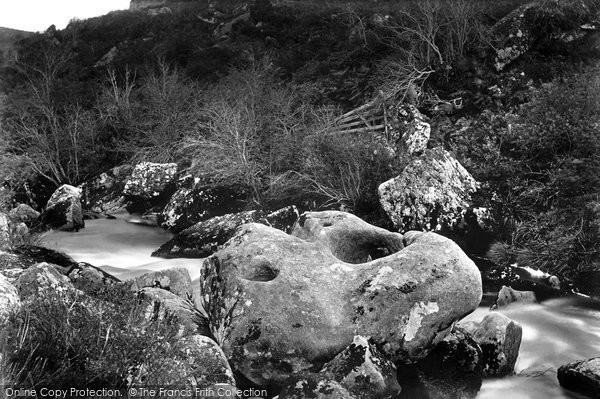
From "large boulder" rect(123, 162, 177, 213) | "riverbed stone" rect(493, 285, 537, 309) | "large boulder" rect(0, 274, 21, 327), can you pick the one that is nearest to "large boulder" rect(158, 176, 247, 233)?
"large boulder" rect(123, 162, 177, 213)

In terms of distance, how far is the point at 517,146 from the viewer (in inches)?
645

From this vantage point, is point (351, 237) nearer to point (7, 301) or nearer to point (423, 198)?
point (423, 198)

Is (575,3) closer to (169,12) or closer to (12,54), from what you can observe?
(12,54)

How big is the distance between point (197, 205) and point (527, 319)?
33.8 feet

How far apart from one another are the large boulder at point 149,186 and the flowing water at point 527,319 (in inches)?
91.2

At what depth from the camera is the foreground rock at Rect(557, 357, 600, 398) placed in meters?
8.05

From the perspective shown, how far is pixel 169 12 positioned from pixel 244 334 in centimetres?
4179

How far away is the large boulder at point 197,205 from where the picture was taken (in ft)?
56.5

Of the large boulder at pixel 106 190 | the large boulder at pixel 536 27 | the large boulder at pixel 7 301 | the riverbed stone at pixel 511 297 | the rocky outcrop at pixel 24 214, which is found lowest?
the rocky outcrop at pixel 24 214

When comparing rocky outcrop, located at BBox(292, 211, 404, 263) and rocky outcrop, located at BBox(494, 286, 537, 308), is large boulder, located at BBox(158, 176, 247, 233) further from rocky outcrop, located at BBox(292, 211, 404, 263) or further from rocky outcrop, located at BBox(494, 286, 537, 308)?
rocky outcrop, located at BBox(494, 286, 537, 308)

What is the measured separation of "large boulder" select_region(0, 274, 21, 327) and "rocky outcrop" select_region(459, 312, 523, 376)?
262 inches

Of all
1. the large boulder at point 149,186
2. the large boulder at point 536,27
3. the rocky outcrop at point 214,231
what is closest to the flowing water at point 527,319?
the rocky outcrop at point 214,231

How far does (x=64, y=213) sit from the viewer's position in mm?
18719

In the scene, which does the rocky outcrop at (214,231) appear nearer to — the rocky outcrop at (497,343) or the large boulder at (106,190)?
the large boulder at (106,190)
